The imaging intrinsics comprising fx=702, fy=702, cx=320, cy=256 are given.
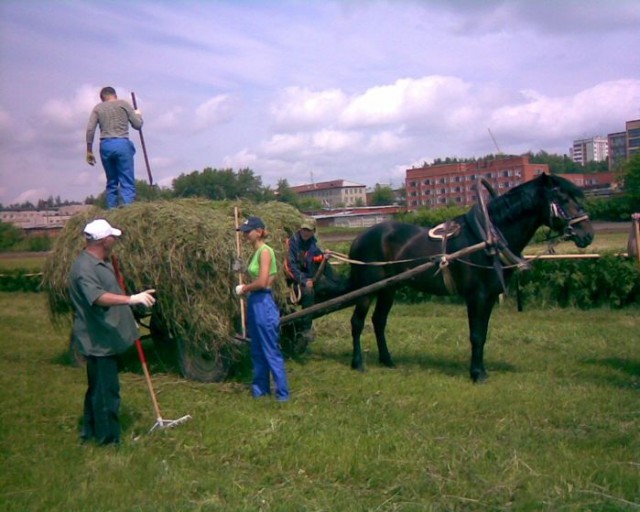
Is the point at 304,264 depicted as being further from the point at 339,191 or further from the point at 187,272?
the point at 339,191

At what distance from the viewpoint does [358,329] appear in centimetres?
882

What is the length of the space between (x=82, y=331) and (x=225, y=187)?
15.4 ft

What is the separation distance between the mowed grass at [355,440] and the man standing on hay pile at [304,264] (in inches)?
36.1

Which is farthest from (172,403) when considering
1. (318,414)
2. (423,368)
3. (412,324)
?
(412,324)

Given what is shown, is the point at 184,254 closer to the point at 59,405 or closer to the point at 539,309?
the point at 59,405

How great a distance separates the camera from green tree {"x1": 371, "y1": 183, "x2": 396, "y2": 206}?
34719 mm

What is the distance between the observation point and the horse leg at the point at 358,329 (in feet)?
28.2

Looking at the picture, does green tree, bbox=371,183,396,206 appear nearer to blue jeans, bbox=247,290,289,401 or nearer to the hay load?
the hay load

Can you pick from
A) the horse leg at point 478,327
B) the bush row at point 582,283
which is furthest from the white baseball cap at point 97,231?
the bush row at point 582,283

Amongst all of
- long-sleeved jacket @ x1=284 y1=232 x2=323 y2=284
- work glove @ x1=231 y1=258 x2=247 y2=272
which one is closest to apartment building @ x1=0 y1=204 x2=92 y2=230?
long-sleeved jacket @ x1=284 y1=232 x2=323 y2=284

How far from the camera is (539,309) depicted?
13047mm

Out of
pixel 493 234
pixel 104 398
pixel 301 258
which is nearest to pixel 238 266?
pixel 301 258

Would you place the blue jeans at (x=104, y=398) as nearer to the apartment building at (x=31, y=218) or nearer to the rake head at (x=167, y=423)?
the rake head at (x=167, y=423)

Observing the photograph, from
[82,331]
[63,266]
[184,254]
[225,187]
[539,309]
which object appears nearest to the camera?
[82,331]
